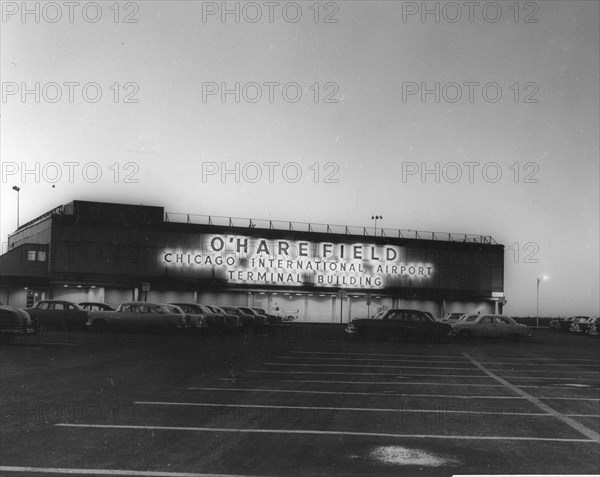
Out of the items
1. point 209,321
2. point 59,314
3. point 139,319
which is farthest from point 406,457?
point 59,314

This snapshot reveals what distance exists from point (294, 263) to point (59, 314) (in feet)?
92.5

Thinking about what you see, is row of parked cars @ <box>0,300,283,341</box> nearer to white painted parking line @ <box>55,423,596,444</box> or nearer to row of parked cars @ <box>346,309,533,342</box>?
row of parked cars @ <box>346,309,533,342</box>

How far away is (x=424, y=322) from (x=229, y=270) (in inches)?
1156

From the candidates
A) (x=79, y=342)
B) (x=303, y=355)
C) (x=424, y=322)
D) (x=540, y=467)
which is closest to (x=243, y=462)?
(x=540, y=467)

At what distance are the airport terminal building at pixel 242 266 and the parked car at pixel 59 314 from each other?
1794 centimetres

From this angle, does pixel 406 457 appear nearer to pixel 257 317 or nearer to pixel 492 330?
pixel 492 330

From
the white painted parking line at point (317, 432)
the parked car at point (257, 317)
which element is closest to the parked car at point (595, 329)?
the parked car at point (257, 317)

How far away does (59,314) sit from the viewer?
106 ft

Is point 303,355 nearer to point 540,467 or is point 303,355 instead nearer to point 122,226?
point 540,467

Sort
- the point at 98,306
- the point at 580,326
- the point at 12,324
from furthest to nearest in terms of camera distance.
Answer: the point at 580,326, the point at 98,306, the point at 12,324

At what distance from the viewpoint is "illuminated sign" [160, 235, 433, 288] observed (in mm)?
56281

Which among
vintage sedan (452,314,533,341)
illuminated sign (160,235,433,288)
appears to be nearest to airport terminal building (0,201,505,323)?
illuminated sign (160,235,433,288)

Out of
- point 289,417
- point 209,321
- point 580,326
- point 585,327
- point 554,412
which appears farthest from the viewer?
point 580,326

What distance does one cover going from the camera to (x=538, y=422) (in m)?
9.80
